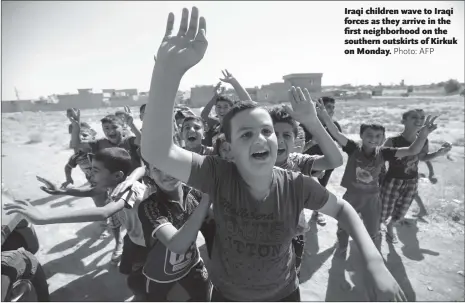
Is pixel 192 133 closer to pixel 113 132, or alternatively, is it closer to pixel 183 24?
pixel 113 132

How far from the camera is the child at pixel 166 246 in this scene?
1.74m

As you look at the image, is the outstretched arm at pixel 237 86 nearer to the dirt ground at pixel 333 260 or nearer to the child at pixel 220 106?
the child at pixel 220 106

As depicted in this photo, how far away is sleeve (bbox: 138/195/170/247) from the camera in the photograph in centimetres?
165

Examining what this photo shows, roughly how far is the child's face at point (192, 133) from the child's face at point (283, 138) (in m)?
1.10

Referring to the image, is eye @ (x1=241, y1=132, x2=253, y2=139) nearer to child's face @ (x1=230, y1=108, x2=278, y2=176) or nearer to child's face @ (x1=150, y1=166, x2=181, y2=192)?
child's face @ (x1=230, y1=108, x2=278, y2=176)

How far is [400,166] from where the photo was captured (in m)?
3.66

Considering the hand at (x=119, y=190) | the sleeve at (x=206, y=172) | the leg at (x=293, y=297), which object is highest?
the sleeve at (x=206, y=172)

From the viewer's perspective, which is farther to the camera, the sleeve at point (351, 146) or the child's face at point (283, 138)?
the sleeve at point (351, 146)

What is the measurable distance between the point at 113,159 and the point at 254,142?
63.4 inches

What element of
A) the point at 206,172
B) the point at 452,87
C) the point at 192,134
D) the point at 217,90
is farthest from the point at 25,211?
the point at 452,87

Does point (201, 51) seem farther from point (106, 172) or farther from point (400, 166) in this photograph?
point (400, 166)

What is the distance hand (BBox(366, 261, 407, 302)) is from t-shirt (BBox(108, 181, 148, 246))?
1547 mm

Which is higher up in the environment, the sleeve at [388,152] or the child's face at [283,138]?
the child's face at [283,138]

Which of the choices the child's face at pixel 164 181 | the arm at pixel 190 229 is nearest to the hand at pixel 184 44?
the arm at pixel 190 229
